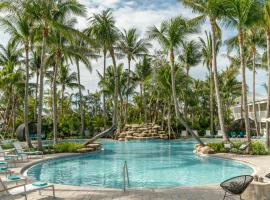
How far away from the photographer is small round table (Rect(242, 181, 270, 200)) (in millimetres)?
7152

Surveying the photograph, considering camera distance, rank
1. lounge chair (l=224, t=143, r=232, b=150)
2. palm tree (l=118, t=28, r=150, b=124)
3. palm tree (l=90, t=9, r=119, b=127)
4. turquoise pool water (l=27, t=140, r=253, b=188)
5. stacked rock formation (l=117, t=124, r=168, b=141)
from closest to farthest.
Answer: turquoise pool water (l=27, t=140, r=253, b=188) < lounge chair (l=224, t=143, r=232, b=150) < palm tree (l=90, t=9, r=119, b=127) < stacked rock formation (l=117, t=124, r=168, b=141) < palm tree (l=118, t=28, r=150, b=124)

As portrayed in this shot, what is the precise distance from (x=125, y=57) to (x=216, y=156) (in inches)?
825

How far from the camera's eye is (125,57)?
36281mm

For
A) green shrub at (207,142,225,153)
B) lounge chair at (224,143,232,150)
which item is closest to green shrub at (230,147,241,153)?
lounge chair at (224,143,232,150)

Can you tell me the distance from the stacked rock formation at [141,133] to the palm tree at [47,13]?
51.7 ft

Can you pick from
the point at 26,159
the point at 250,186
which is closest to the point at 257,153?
the point at 250,186

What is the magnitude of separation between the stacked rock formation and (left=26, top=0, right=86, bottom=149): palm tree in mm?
15748

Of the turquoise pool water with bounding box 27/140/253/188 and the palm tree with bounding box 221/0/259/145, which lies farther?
the palm tree with bounding box 221/0/259/145

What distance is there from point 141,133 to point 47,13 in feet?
62.5

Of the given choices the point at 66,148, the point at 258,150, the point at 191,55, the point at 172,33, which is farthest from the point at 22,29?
the point at 191,55

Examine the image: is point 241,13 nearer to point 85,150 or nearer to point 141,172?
point 141,172

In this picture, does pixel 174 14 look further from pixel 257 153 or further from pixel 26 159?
pixel 26 159

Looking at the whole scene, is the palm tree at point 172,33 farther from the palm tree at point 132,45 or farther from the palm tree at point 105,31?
the palm tree at point 132,45

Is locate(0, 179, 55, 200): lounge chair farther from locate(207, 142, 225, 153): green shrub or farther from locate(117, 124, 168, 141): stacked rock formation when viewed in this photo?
locate(117, 124, 168, 141): stacked rock formation
